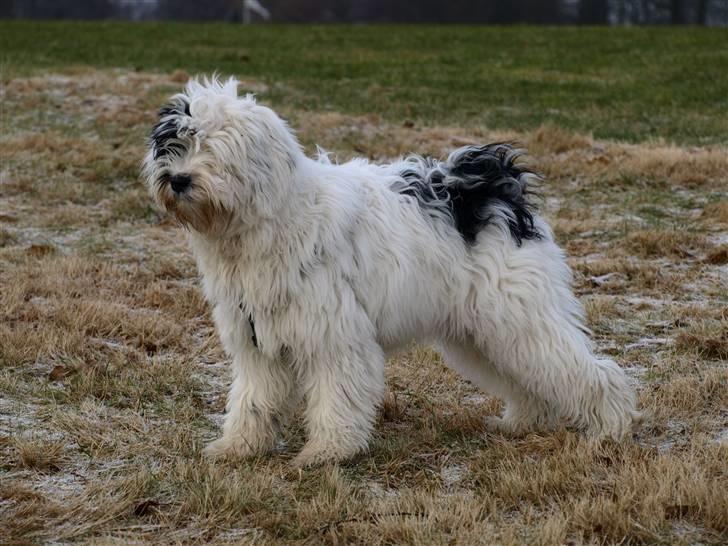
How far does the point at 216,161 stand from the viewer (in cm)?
457

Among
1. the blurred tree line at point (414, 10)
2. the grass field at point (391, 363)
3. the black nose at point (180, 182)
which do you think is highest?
the blurred tree line at point (414, 10)

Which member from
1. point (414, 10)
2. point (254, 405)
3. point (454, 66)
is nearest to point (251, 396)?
point (254, 405)

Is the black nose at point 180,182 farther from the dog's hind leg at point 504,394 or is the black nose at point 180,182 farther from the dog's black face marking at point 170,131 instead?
the dog's hind leg at point 504,394

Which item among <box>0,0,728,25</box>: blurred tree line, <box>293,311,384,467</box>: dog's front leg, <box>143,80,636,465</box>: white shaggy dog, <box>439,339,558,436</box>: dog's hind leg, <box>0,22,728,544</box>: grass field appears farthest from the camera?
<box>0,0,728,25</box>: blurred tree line

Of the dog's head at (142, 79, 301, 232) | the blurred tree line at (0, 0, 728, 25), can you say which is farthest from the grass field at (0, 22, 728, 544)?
the blurred tree line at (0, 0, 728, 25)

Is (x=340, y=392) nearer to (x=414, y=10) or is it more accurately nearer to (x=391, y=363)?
(x=391, y=363)

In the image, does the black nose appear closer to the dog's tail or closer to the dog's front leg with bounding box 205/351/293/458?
the dog's front leg with bounding box 205/351/293/458

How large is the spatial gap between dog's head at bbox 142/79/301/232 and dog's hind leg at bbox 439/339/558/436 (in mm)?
1248

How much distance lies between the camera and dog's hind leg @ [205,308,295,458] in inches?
195

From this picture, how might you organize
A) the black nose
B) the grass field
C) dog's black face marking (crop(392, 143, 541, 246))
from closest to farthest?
the grass field → the black nose → dog's black face marking (crop(392, 143, 541, 246))

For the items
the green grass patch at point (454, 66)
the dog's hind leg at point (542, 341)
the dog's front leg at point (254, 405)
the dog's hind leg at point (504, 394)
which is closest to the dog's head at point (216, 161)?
the dog's front leg at point (254, 405)

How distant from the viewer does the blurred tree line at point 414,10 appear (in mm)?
42906

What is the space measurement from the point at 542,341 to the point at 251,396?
4.39ft

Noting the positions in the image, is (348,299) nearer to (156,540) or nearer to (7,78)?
(156,540)
